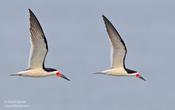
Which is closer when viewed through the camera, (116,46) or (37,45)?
(37,45)

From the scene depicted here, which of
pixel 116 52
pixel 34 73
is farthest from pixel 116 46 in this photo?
pixel 34 73

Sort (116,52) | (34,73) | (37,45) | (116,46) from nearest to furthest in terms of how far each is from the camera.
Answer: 1. (37,45)
2. (34,73)
3. (116,46)
4. (116,52)

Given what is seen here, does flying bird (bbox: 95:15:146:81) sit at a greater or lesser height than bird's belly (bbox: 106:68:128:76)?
greater

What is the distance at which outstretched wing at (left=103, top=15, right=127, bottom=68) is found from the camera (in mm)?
69375

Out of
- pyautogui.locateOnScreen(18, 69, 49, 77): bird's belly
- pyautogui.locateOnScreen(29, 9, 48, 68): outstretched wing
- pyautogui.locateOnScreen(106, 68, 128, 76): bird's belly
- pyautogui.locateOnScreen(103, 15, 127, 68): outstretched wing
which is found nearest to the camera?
pyautogui.locateOnScreen(29, 9, 48, 68): outstretched wing

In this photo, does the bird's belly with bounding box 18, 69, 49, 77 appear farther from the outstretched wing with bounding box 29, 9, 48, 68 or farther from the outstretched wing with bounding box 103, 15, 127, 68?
the outstretched wing with bounding box 103, 15, 127, 68

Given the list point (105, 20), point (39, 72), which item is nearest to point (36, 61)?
point (39, 72)

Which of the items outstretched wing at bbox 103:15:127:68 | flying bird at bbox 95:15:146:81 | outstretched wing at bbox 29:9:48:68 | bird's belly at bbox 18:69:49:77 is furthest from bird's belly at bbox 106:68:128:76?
outstretched wing at bbox 29:9:48:68

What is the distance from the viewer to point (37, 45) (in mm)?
67562

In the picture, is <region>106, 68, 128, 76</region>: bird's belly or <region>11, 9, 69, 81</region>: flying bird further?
<region>106, 68, 128, 76</region>: bird's belly

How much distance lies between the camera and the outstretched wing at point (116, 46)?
228ft

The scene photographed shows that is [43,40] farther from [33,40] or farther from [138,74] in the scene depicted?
[138,74]

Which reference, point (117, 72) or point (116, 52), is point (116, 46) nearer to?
point (116, 52)

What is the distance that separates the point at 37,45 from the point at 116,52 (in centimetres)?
553
